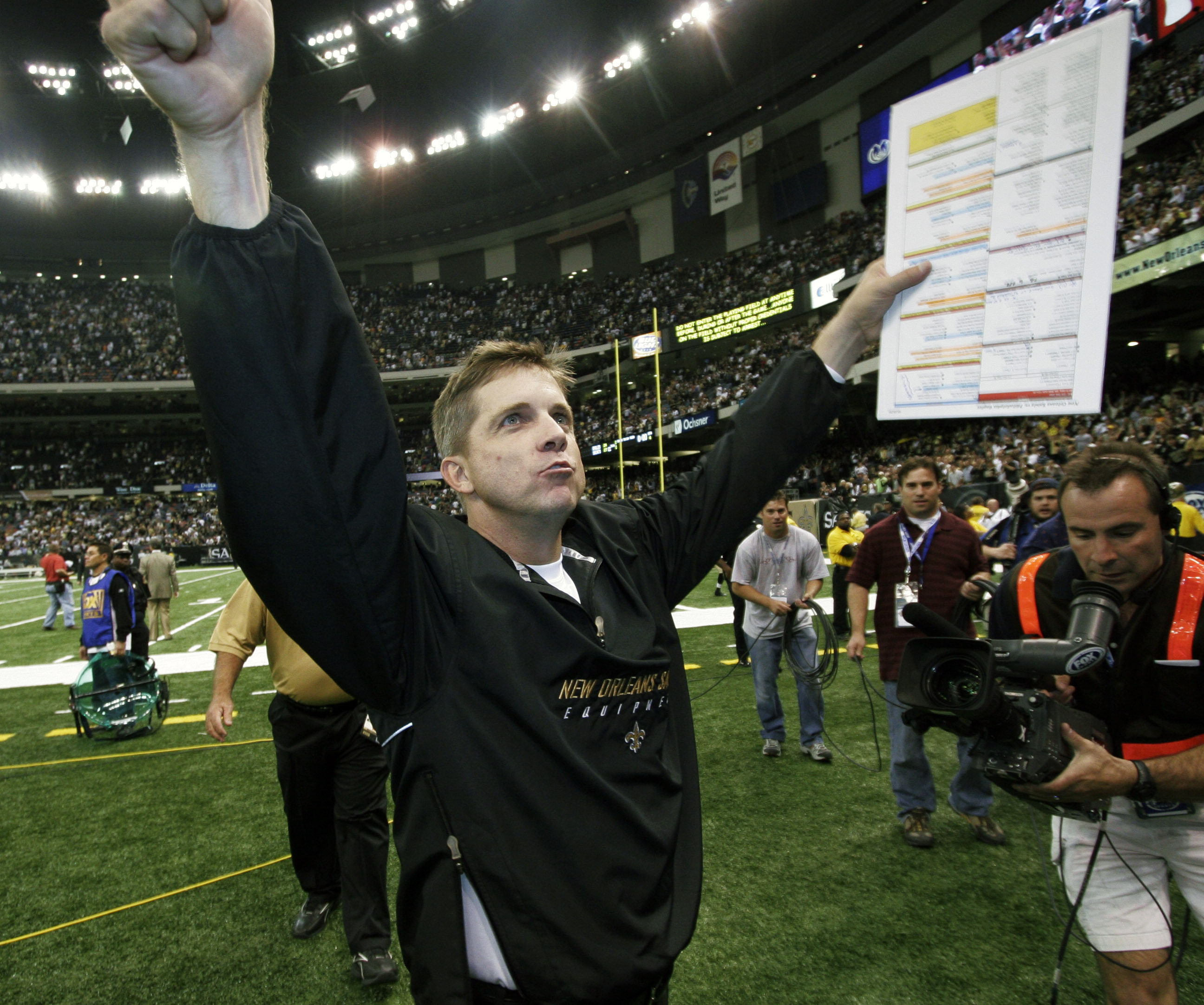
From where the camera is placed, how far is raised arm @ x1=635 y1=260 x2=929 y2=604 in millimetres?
1538

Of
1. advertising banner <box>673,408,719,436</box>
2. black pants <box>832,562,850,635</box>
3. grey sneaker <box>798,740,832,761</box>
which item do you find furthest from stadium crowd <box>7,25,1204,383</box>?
grey sneaker <box>798,740,832,761</box>

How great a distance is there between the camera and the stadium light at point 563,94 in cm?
3400

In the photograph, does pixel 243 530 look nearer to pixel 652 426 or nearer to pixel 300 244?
pixel 300 244

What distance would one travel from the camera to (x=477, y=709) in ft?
3.59

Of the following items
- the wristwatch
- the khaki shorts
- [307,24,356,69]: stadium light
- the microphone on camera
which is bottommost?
the khaki shorts

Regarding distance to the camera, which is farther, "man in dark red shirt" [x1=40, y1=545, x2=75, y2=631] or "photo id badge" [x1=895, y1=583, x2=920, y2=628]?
"man in dark red shirt" [x1=40, y1=545, x2=75, y2=631]

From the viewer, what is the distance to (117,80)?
33594mm

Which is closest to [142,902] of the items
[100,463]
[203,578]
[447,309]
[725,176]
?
[203,578]

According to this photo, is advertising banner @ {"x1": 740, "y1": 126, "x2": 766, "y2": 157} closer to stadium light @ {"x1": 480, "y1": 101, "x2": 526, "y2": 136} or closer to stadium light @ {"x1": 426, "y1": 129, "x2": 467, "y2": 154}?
stadium light @ {"x1": 480, "y1": 101, "x2": 526, "y2": 136}

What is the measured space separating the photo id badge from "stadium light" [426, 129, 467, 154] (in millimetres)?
41342

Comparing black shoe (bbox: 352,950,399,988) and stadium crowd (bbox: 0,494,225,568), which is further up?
black shoe (bbox: 352,950,399,988)

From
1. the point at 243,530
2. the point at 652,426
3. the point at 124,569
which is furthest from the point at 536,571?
the point at 652,426

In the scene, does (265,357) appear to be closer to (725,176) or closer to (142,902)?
(142,902)

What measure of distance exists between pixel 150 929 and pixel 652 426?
109 feet
